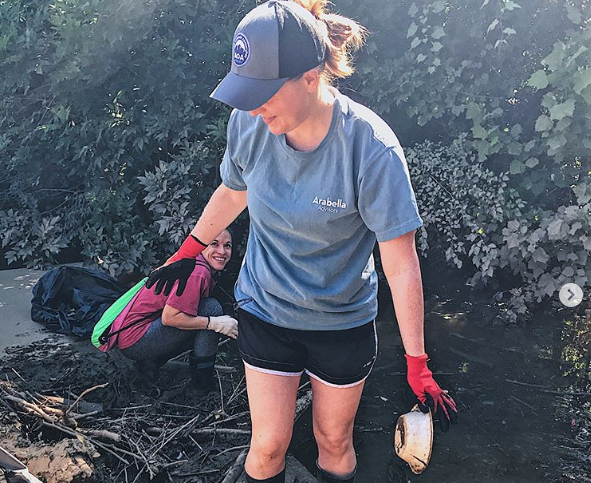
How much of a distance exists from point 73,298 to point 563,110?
3.41m

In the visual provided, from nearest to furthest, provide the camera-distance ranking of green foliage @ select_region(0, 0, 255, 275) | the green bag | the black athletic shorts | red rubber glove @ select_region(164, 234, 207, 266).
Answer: the black athletic shorts, red rubber glove @ select_region(164, 234, 207, 266), the green bag, green foliage @ select_region(0, 0, 255, 275)

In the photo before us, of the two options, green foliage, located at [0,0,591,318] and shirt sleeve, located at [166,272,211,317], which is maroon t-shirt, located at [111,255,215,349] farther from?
green foliage, located at [0,0,591,318]

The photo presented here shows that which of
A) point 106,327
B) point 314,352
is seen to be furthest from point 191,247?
point 106,327

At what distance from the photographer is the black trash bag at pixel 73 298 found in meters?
4.15

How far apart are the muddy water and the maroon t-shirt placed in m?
0.87

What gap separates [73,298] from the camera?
4.28 m

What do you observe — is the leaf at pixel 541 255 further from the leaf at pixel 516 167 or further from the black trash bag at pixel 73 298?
the black trash bag at pixel 73 298

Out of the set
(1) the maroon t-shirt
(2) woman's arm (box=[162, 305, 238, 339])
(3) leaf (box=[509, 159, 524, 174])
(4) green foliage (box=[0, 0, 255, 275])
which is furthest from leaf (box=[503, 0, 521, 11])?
(2) woman's arm (box=[162, 305, 238, 339])

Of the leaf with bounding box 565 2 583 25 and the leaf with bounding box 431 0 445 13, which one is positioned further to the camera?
the leaf with bounding box 431 0 445 13

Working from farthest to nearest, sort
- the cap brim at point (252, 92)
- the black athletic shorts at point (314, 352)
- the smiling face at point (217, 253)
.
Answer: the smiling face at point (217, 253) < the black athletic shorts at point (314, 352) < the cap brim at point (252, 92)

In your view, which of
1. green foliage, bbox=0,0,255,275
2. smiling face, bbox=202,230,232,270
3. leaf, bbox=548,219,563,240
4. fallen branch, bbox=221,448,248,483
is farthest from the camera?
green foliage, bbox=0,0,255,275

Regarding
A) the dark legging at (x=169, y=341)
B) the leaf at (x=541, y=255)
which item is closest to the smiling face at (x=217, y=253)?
the dark legging at (x=169, y=341)

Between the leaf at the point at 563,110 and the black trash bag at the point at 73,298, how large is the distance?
3.11 metres

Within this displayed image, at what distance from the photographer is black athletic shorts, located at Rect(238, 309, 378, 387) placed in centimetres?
206
